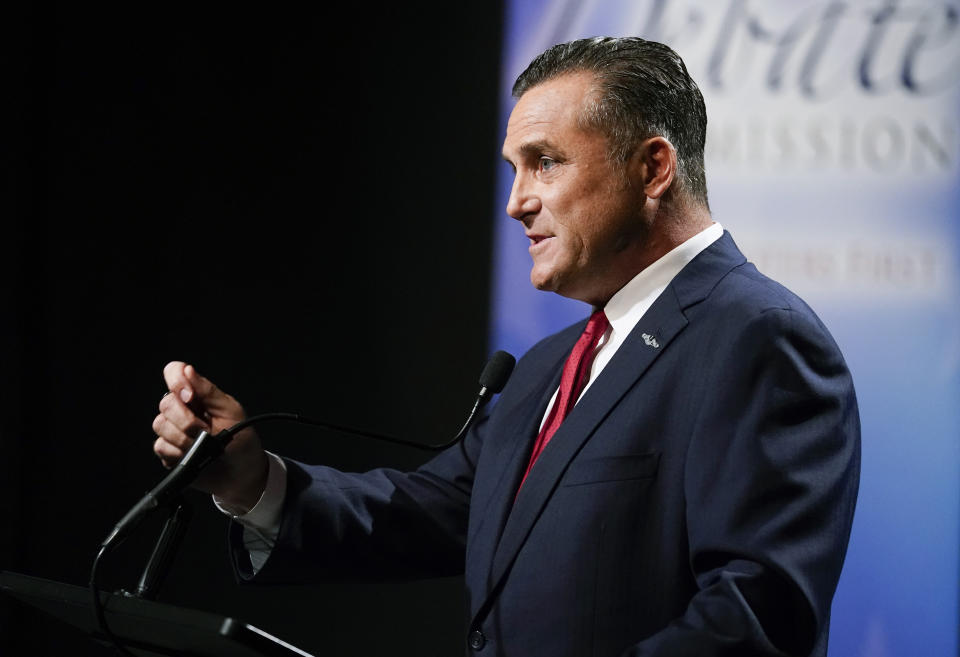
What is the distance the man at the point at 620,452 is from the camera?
4.26 ft

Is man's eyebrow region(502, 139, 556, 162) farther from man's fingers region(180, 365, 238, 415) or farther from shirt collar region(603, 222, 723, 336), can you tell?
man's fingers region(180, 365, 238, 415)

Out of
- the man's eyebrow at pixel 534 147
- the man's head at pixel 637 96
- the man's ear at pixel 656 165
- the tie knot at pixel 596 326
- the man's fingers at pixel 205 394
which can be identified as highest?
the man's head at pixel 637 96

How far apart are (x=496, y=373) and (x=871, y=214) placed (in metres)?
1.26

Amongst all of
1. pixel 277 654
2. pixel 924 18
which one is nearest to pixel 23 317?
pixel 277 654

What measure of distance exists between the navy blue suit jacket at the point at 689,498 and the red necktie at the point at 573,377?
0.11ft

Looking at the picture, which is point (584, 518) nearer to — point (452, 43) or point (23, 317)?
point (452, 43)

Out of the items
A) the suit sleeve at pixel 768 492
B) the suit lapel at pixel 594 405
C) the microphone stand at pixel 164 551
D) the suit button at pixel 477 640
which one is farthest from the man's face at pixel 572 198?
the microphone stand at pixel 164 551

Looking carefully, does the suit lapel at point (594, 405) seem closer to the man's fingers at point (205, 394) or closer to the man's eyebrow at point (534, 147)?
the man's eyebrow at point (534, 147)

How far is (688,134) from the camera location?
1716 mm

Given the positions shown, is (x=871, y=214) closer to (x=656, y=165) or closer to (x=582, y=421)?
(x=656, y=165)

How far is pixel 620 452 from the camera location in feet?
4.75

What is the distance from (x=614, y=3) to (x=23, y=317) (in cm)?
164

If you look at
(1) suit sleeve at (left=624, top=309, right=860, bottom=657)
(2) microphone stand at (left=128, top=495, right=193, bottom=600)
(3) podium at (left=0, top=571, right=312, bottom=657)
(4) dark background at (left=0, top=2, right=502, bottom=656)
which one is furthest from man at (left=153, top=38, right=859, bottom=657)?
(4) dark background at (left=0, top=2, right=502, bottom=656)

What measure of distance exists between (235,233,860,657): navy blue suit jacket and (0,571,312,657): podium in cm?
45
